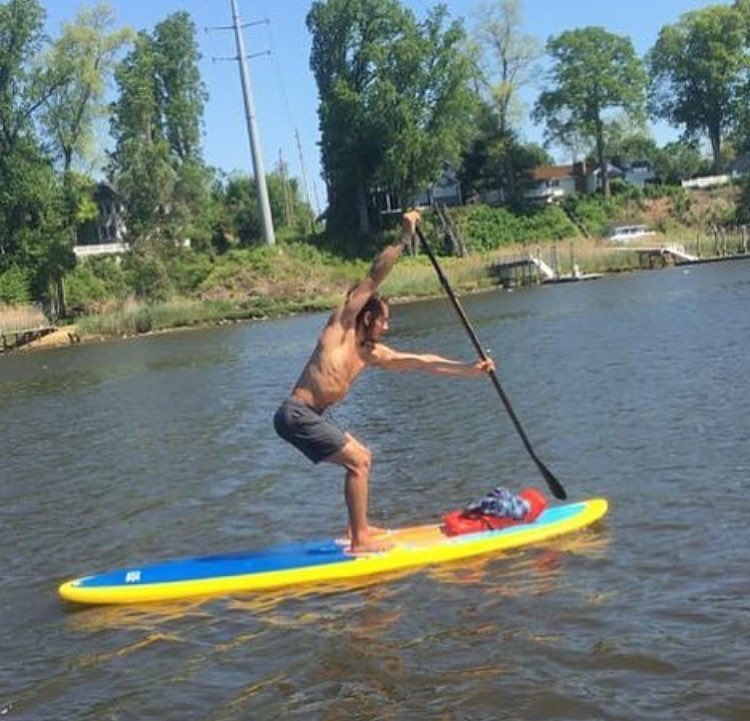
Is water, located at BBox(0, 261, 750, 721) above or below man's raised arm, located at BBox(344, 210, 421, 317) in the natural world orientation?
below

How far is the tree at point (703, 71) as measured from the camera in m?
109

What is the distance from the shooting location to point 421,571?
9969mm

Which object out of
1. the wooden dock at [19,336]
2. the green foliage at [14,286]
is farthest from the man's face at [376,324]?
the green foliage at [14,286]

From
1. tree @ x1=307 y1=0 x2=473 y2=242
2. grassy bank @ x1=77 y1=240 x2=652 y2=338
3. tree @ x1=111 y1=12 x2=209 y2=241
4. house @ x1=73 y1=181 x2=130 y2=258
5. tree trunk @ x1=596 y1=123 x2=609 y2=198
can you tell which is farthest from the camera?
house @ x1=73 y1=181 x2=130 y2=258

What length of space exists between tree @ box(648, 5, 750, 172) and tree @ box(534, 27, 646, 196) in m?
9.23

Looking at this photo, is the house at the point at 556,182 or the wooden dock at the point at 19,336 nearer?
the wooden dock at the point at 19,336

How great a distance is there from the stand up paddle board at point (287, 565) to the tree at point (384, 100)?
3084 inches

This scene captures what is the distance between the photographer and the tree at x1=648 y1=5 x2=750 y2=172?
358 feet

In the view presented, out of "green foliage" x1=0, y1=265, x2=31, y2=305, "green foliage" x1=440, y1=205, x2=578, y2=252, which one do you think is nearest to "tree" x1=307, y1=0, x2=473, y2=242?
"green foliage" x1=440, y1=205, x2=578, y2=252

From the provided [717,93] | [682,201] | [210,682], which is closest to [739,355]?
[210,682]

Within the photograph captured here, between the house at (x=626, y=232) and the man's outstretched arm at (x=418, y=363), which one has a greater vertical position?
the house at (x=626, y=232)

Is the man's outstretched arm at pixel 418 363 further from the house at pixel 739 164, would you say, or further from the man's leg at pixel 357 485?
the house at pixel 739 164

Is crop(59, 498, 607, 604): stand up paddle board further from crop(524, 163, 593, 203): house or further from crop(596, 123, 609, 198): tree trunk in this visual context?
crop(596, 123, 609, 198): tree trunk

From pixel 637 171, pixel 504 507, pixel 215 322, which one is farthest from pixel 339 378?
pixel 637 171
